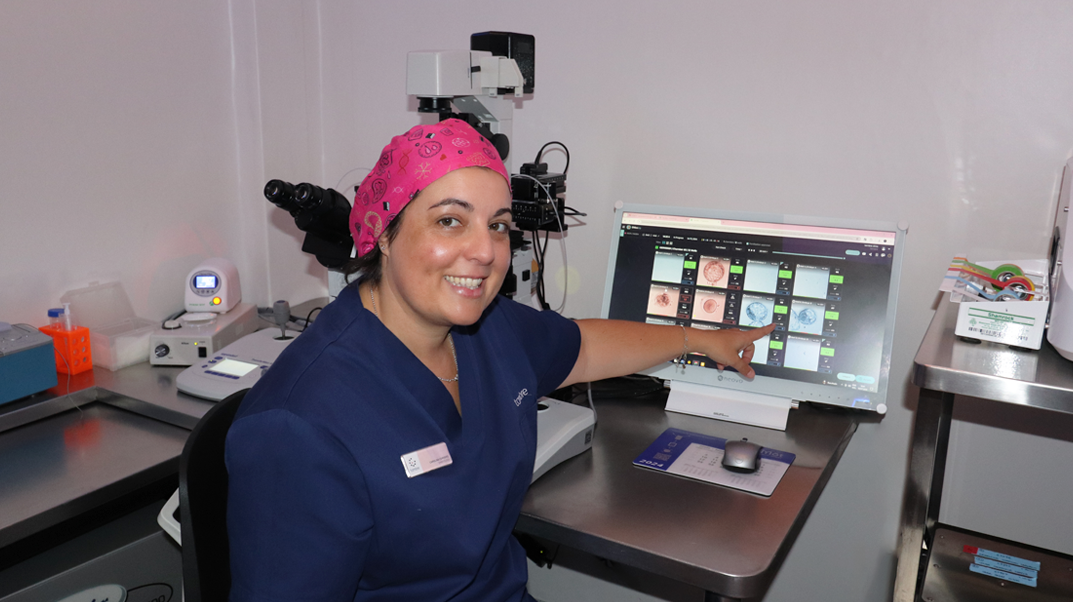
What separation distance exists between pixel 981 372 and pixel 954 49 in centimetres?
80

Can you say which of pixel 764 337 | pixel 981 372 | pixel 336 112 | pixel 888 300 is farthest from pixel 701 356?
pixel 336 112

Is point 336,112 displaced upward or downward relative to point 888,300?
upward

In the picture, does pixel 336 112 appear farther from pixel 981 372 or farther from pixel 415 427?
pixel 981 372

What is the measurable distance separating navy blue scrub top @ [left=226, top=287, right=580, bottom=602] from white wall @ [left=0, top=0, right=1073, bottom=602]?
3.12 feet

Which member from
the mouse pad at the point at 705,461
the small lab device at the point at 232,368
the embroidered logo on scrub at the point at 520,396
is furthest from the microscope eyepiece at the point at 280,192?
the mouse pad at the point at 705,461

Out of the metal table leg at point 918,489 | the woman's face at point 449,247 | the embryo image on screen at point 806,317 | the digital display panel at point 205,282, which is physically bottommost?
the metal table leg at point 918,489

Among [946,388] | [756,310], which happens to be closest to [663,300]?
[756,310]

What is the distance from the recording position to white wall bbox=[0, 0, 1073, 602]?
1.70 meters

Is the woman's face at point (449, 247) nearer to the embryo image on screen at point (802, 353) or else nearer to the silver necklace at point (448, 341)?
the silver necklace at point (448, 341)

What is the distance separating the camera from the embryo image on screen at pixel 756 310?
5.76 ft

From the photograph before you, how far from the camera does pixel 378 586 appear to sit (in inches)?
44.2

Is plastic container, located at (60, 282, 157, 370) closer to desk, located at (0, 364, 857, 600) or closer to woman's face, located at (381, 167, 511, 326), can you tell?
desk, located at (0, 364, 857, 600)

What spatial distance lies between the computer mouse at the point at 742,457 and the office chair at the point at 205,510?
2.85 ft

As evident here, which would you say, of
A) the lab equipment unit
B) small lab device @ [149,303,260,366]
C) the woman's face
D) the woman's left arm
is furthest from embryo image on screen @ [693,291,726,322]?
the lab equipment unit
